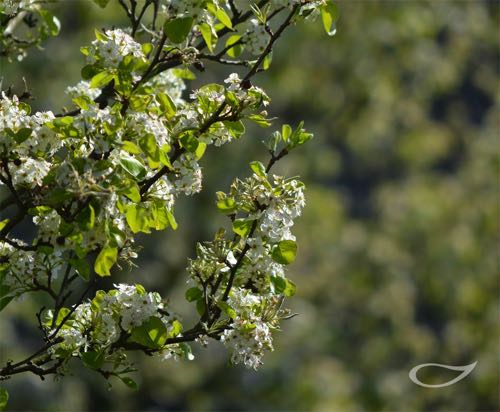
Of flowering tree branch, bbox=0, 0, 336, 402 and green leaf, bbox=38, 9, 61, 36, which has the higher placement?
green leaf, bbox=38, 9, 61, 36

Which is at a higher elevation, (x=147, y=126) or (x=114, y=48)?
(x=114, y=48)

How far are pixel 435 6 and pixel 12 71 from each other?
9.53 m

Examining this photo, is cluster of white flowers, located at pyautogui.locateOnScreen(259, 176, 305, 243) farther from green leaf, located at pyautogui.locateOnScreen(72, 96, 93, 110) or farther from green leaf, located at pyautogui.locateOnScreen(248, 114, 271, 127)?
green leaf, located at pyautogui.locateOnScreen(72, 96, 93, 110)

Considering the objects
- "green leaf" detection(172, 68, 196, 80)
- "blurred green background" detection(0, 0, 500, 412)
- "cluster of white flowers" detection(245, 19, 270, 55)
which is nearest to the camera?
"cluster of white flowers" detection(245, 19, 270, 55)

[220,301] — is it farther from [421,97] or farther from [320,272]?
[421,97]

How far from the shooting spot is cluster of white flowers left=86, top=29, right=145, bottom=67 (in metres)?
3.00

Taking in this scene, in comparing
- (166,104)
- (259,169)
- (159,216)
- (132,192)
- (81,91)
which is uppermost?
(81,91)

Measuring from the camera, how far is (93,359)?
2.98 m

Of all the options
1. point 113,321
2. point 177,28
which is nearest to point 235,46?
point 177,28

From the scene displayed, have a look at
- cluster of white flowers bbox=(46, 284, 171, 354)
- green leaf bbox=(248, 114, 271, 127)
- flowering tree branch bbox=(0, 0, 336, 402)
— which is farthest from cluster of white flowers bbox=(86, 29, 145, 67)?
Answer: cluster of white flowers bbox=(46, 284, 171, 354)

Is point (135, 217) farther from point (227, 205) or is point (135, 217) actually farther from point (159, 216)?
point (227, 205)

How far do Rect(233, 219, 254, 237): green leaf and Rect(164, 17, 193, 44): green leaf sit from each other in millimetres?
651

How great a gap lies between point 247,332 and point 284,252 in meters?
0.30

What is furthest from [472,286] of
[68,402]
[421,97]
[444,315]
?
[68,402]
